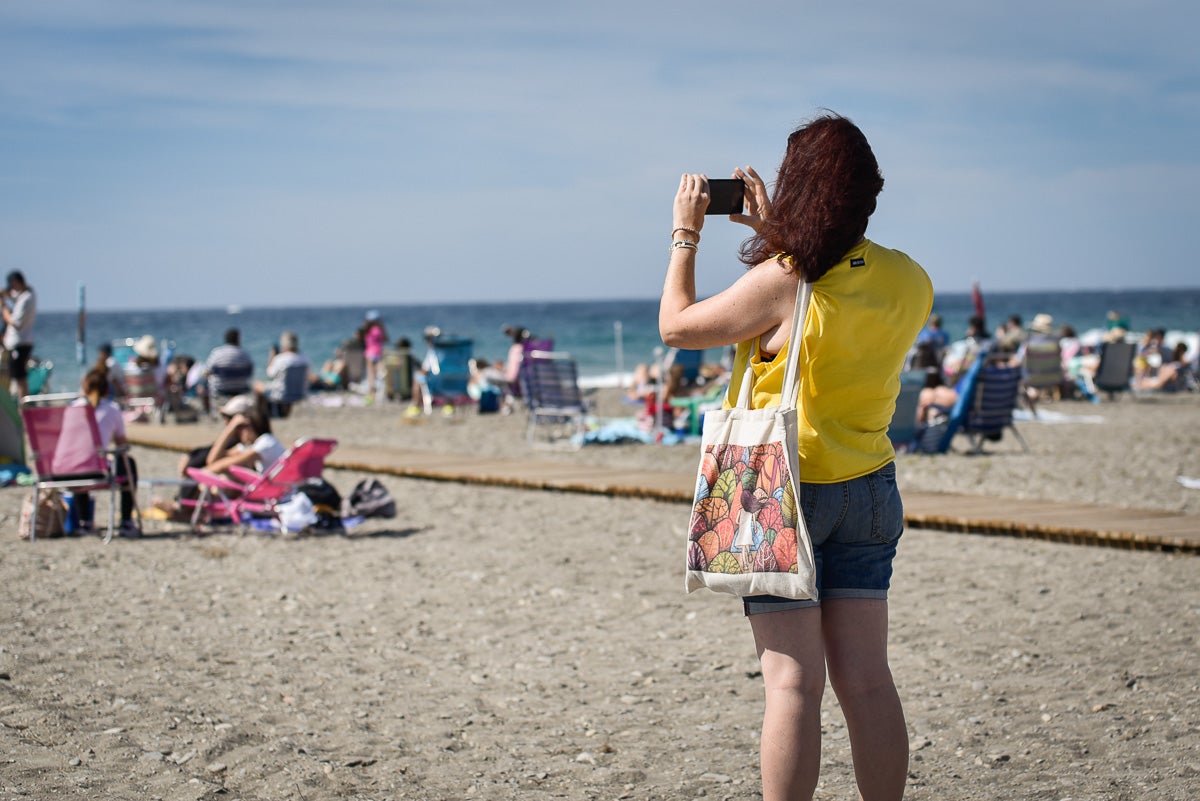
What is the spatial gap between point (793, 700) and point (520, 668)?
7.83ft

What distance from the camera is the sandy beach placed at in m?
3.33

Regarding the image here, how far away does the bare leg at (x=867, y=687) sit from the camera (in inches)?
91.7

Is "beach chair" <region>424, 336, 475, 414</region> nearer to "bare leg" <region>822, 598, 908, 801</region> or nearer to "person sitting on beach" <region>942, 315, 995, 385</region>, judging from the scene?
"person sitting on beach" <region>942, 315, 995, 385</region>

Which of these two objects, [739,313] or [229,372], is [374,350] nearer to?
[229,372]

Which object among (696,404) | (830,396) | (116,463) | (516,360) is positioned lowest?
(116,463)

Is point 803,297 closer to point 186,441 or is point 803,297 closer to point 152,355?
point 186,441

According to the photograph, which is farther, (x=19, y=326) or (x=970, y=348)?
(x=970, y=348)

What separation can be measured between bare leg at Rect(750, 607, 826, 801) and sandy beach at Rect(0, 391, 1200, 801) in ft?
3.17

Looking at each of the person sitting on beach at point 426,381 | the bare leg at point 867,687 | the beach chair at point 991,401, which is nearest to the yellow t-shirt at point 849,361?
the bare leg at point 867,687

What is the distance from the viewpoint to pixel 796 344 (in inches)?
87.6

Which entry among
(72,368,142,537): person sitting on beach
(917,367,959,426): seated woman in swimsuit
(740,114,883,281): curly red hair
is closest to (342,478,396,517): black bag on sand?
(72,368,142,537): person sitting on beach

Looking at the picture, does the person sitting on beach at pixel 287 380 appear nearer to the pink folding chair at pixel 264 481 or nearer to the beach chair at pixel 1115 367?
the pink folding chair at pixel 264 481

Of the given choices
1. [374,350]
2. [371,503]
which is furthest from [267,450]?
[374,350]

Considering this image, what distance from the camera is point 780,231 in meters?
2.26
